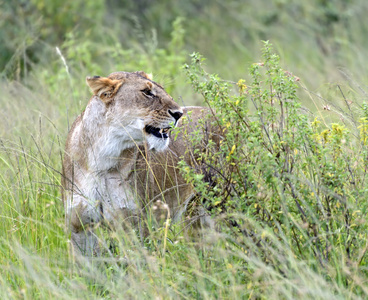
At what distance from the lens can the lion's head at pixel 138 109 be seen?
13.8ft

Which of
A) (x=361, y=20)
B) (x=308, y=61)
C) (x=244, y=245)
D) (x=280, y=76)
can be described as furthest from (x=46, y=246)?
(x=361, y=20)

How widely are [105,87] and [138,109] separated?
10.2 inches

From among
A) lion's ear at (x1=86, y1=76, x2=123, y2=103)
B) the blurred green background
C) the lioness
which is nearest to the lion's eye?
the lioness

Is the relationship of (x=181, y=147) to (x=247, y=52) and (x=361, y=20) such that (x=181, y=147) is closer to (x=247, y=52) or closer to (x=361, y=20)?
(x=247, y=52)

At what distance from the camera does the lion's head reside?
165 inches

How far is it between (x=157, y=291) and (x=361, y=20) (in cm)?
862

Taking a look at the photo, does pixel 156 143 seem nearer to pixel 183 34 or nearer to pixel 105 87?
pixel 105 87

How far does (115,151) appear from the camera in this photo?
167 inches

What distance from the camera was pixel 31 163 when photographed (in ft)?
15.0

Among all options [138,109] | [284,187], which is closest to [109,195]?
[138,109]

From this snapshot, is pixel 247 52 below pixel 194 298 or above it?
above

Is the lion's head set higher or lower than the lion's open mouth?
higher

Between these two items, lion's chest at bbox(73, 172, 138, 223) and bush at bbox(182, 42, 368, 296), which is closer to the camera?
bush at bbox(182, 42, 368, 296)

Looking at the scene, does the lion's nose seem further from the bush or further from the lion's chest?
the bush
